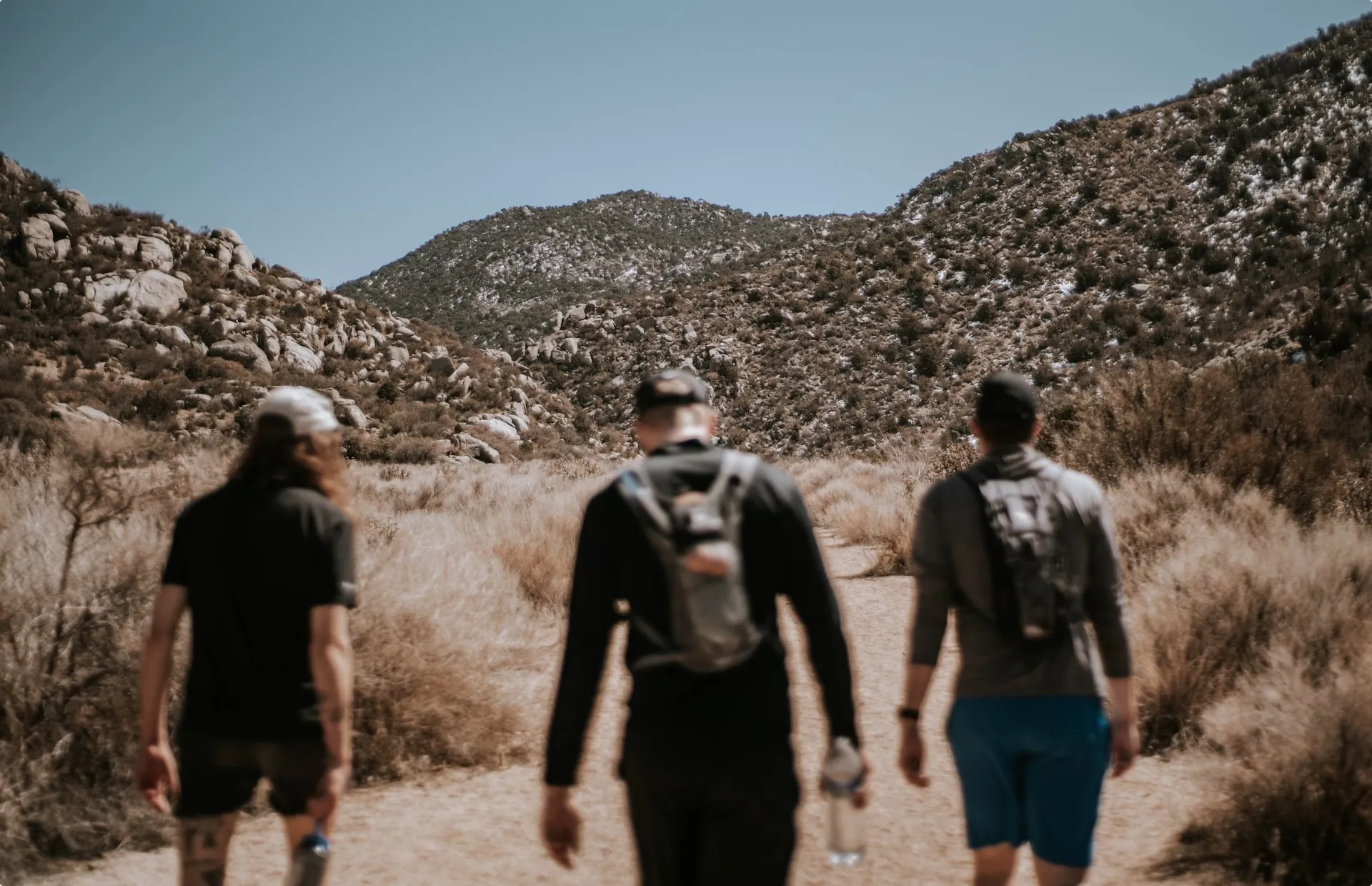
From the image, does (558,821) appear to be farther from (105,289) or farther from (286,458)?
(105,289)

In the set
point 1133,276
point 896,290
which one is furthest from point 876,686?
point 896,290

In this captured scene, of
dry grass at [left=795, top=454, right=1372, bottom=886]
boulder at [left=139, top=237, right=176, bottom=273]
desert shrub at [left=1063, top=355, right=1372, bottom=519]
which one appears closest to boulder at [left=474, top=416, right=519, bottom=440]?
boulder at [left=139, top=237, right=176, bottom=273]

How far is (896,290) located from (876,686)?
37584mm

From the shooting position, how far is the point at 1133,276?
34.6m

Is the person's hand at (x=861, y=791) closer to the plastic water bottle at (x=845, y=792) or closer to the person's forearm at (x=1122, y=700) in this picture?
the plastic water bottle at (x=845, y=792)

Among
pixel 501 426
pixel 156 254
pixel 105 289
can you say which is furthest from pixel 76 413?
pixel 156 254

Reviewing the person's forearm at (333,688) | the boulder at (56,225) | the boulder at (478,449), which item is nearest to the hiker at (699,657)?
the person's forearm at (333,688)

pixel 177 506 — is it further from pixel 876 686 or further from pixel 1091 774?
pixel 1091 774

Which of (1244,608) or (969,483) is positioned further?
(1244,608)

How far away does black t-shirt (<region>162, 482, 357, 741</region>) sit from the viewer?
8.20 feet

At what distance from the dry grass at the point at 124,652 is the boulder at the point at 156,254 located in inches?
1177

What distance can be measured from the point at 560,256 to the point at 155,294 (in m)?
48.3

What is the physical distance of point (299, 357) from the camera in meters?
31.4

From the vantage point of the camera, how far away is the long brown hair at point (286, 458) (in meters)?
2.59
